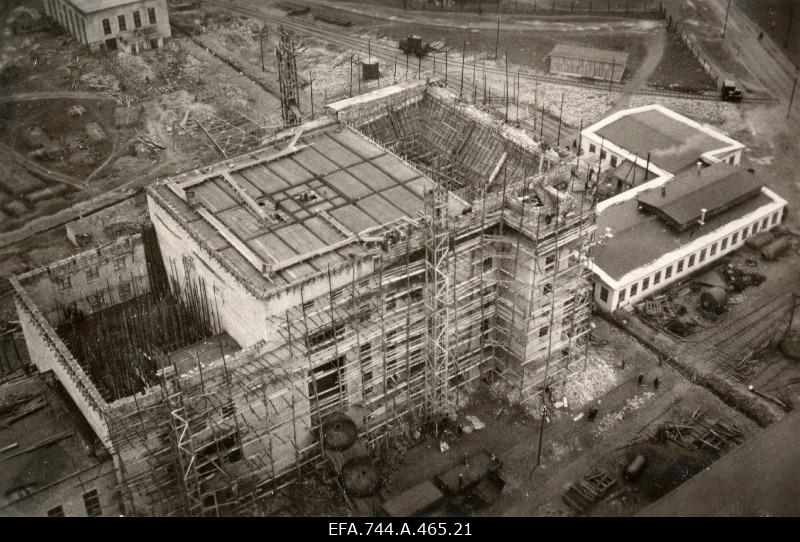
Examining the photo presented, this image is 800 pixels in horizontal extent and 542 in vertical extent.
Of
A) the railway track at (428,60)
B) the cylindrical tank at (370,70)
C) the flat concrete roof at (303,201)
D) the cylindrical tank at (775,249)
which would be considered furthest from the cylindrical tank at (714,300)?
the cylindrical tank at (370,70)

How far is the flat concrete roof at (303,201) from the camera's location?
6062 cm

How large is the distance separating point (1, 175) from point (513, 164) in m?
58.4

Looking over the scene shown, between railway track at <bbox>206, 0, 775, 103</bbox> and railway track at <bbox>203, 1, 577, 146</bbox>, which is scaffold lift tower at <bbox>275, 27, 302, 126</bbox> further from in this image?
railway track at <bbox>206, 0, 775, 103</bbox>

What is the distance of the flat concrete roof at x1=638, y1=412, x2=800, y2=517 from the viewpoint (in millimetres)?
54594

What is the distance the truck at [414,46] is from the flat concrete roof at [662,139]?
34303mm

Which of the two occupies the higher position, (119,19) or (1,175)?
(119,19)

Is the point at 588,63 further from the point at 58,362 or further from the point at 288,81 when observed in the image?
the point at 58,362

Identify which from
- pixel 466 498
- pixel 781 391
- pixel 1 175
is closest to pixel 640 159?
pixel 781 391

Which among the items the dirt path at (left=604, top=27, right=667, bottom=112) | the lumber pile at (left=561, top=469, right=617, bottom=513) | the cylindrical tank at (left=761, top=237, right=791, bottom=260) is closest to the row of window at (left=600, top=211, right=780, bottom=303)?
the cylindrical tank at (left=761, top=237, right=791, bottom=260)

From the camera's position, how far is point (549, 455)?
6325cm

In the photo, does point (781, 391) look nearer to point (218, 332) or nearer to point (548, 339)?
point (548, 339)

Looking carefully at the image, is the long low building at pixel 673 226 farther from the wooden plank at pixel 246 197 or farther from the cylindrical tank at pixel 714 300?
the wooden plank at pixel 246 197
